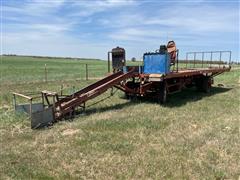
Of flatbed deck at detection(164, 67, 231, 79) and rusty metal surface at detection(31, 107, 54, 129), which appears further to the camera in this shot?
flatbed deck at detection(164, 67, 231, 79)

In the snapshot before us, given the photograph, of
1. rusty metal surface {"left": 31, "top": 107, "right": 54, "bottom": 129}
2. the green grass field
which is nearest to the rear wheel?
the green grass field

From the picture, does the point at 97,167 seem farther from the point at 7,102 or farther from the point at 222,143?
the point at 7,102

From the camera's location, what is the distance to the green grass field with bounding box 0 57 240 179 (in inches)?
196

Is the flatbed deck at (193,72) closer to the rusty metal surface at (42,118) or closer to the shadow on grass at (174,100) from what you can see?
the shadow on grass at (174,100)

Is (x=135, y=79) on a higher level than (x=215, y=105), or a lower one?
higher

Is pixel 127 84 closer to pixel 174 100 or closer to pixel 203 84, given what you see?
pixel 174 100

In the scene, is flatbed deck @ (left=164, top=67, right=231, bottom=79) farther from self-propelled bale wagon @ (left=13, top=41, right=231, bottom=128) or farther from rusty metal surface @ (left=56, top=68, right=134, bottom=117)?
rusty metal surface @ (left=56, top=68, right=134, bottom=117)

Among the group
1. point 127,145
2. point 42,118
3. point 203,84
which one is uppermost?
point 203,84

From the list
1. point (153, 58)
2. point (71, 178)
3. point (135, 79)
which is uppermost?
point (153, 58)

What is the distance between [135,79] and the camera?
1188 centimetres

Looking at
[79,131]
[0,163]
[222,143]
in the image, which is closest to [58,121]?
[79,131]

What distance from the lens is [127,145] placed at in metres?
6.21

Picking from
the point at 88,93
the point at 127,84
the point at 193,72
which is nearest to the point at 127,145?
the point at 88,93

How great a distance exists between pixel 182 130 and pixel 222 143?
1211 mm
